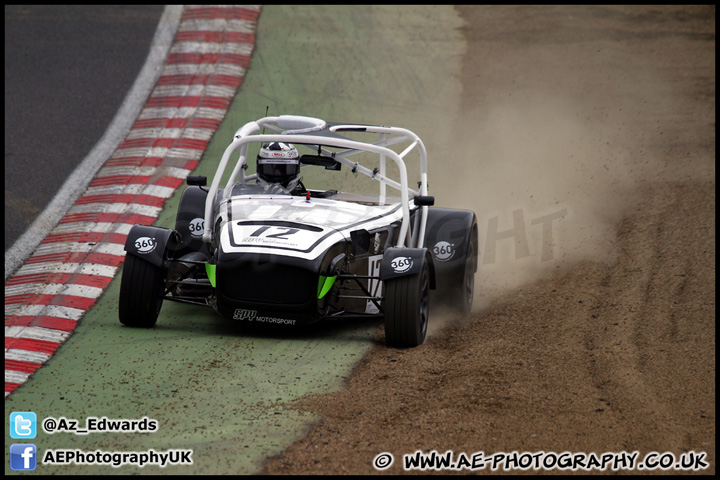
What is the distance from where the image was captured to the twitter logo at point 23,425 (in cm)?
639

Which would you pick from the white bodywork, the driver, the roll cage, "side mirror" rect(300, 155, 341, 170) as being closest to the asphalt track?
the white bodywork

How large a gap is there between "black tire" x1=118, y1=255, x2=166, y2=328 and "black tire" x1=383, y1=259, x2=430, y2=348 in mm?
2189

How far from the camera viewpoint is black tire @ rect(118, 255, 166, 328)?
8.63 m

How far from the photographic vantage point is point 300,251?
324 inches

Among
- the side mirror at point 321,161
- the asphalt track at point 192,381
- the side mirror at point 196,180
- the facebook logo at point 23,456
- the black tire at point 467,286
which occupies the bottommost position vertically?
the facebook logo at point 23,456

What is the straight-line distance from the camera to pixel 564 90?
1772 cm

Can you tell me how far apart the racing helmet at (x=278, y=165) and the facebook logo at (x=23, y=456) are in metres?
4.42

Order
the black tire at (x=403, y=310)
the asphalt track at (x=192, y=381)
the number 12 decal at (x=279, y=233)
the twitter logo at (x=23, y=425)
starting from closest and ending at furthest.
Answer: the asphalt track at (x=192, y=381)
the twitter logo at (x=23, y=425)
the black tire at (x=403, y=310)
the number 12 decal at (x=279, y=233)

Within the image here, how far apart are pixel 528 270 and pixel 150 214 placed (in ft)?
16.8

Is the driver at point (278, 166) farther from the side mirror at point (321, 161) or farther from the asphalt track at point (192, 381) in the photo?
the asphalt track at point (192, 381)

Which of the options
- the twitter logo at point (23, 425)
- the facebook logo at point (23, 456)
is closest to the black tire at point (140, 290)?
the twitter logo at point (23, 425)

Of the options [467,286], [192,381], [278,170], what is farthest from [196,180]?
[467,286]

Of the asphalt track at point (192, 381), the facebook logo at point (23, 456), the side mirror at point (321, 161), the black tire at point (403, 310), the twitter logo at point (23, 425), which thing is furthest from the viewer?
the side mirror at point (321, 161)

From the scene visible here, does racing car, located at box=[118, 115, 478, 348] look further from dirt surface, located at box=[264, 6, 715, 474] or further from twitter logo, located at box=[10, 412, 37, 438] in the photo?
twitter logo, located at box=[10, 412, 37, 438]
